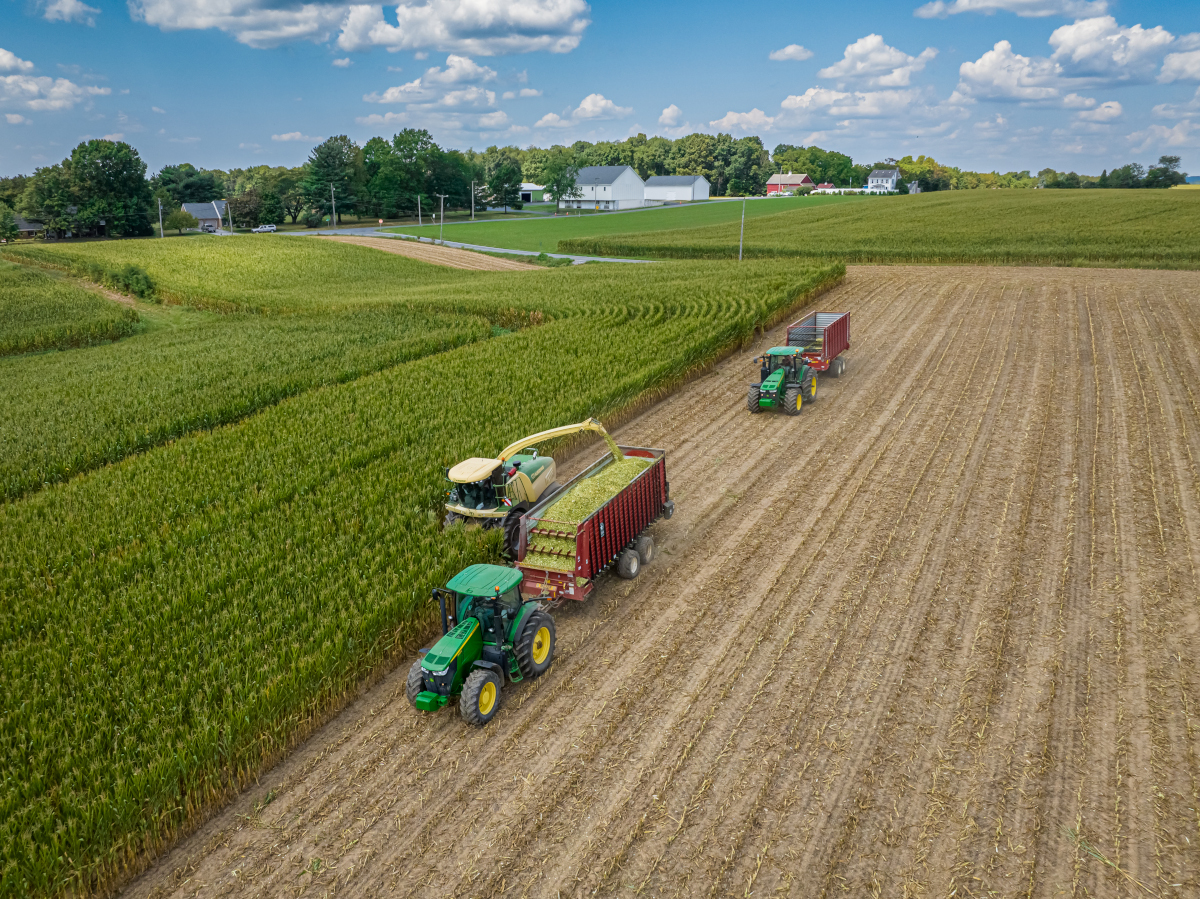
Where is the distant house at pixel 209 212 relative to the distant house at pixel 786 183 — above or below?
below

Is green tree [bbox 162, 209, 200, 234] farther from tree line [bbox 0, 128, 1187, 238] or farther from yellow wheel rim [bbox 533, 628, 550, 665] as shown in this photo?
yellow wheel rim [bbox 533, 628, 550, 665]

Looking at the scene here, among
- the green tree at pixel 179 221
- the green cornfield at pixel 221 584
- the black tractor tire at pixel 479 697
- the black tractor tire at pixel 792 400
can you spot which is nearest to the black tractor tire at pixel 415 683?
the black tractor tire at pixel 479 697

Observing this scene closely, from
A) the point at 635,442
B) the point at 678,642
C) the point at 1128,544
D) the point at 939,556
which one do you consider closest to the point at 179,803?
the point at 678,642

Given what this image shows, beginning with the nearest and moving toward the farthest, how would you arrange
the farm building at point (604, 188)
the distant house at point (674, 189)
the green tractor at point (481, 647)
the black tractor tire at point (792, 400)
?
the green tractor at point (481, 647), the black tractor tire at point (792, 400), the farm building at point (604, 188), the distant house at point (674, 189)

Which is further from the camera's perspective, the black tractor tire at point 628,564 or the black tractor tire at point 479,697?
the black tractor tire at point 628,564

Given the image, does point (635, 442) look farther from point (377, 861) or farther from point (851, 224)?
point (851, 224)

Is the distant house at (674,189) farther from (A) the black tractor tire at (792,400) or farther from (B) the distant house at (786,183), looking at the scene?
(A) the black tractor tire at (792,400)

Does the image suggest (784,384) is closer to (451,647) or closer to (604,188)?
(451,647)
